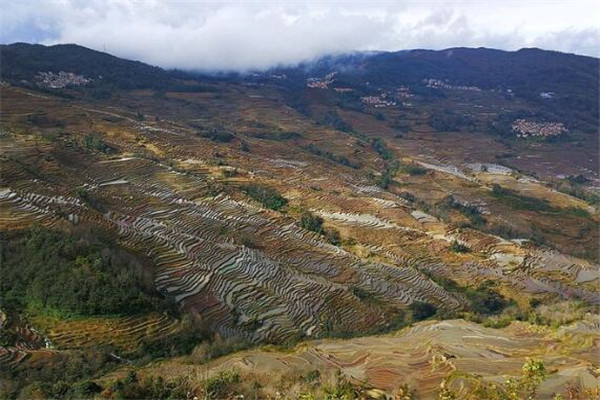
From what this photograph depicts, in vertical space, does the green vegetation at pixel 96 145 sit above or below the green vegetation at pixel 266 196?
above

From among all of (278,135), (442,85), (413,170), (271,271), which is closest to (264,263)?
(271,271)

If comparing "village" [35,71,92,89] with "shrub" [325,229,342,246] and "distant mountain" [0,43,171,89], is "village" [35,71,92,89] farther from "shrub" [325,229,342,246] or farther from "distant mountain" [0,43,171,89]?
"shrub" [325,229,342,246]

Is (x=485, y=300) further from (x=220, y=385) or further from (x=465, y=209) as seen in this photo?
(x=465, y=209)

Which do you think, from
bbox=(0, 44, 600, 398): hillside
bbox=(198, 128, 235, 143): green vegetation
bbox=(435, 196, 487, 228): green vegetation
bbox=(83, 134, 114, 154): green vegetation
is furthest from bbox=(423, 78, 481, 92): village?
bbox=(83, 134, 114, 154): green vegetation

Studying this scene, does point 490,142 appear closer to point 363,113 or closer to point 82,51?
point 363,113

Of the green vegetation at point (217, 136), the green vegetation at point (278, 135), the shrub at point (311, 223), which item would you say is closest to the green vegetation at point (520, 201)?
the shrub at point (311, 223)

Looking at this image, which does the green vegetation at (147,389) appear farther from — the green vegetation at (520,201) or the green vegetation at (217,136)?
the green vegetation at (217,136)
